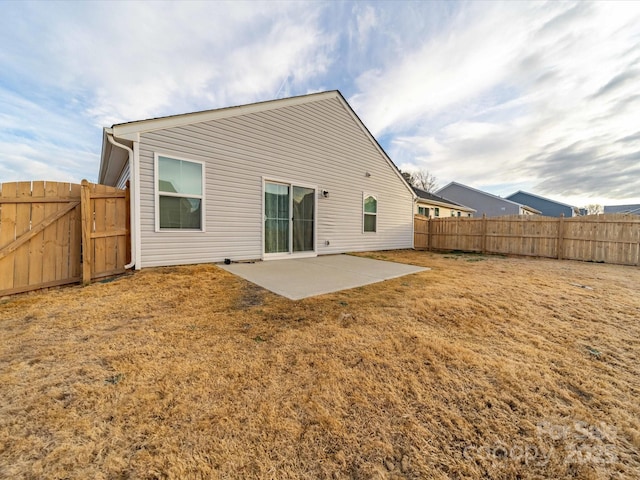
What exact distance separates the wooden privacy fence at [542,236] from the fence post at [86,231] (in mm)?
12153

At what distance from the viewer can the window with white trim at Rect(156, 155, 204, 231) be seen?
5359mm

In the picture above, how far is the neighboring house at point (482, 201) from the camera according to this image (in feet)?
78.6

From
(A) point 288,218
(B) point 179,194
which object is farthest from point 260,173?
(B) point 179,194

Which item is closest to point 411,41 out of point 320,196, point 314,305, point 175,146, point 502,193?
point 320,196

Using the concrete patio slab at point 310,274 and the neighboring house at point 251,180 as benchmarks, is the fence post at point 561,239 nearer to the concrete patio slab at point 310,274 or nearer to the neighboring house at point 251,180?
the neighboring house at point 251,180

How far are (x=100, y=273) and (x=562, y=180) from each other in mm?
47377

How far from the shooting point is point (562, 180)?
33.4 metres

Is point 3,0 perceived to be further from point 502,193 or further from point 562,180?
point 562,180

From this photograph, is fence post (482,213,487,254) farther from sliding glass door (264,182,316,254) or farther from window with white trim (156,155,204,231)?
window with white trim (156,155,204,231)

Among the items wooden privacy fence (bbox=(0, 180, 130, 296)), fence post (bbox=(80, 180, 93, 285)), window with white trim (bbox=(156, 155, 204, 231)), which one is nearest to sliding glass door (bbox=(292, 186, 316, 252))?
window with white trim (bbox=(156, 155, 204, 231))

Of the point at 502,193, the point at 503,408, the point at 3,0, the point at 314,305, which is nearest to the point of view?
the point at 503,408

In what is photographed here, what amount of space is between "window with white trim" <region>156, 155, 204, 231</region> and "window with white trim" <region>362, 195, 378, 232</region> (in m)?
5.84

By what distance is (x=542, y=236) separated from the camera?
9.66m

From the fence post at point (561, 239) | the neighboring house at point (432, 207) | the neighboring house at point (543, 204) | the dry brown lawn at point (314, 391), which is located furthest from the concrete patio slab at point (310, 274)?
the neighboring house at point (543, 204)
